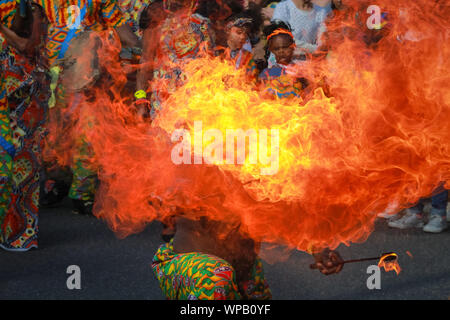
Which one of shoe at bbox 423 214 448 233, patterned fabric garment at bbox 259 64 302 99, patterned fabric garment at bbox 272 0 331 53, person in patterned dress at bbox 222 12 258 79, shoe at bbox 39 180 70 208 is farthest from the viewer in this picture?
shoe at bbox 39 180 70 208

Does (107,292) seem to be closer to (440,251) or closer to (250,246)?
(250,246)

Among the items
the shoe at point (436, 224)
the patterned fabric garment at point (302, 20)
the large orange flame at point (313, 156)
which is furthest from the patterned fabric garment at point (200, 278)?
the shoe at point (436, 224)

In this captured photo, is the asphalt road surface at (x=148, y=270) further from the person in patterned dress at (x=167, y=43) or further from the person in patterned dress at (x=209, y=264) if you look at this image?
the person in patterned dress at (x=209, y=264)

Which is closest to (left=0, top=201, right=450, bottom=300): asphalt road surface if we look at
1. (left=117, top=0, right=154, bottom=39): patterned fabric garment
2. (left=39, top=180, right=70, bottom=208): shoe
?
(left=39, top=180, right=70, bottom=208): shoe

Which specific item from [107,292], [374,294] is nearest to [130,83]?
[107,292]

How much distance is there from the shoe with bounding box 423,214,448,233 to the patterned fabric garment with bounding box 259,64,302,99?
2386 mm

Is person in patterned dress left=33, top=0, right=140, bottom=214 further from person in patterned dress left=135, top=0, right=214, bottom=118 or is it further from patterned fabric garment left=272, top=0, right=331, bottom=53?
patterned fabric garment left=272, top=0, right=331, bottom=53

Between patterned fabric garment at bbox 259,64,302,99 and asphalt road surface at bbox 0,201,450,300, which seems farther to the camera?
asphalt road surface at bbox 0,201,450,300

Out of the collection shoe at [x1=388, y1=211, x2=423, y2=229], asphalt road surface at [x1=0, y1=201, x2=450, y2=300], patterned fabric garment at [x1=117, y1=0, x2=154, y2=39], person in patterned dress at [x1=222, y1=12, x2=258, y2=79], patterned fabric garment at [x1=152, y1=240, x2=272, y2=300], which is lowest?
asphalt road surface at [x1=0, y1=201, x2=450, y2=300]

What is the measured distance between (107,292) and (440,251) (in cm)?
274

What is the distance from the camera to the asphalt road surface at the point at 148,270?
468cm

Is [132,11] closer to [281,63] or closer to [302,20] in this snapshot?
[302,20]

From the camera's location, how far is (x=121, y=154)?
10.5 feet

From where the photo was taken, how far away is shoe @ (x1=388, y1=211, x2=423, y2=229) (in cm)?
646
